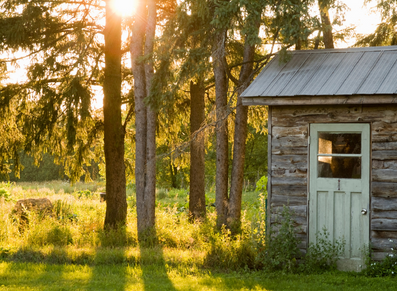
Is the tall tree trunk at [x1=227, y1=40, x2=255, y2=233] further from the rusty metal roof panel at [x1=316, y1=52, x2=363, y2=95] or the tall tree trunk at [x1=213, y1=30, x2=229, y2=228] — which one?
the rusty metal roof panel at [x1=316, y1=52, x2=363, y2=95]

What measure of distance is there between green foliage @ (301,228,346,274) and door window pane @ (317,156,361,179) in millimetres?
947

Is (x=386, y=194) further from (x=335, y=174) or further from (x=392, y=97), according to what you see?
(x=392, y=97)

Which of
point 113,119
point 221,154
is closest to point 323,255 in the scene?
point 221,154

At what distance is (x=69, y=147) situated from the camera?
12094mm

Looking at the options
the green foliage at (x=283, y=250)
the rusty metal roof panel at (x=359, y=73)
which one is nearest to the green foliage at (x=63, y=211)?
the green foliage at (x=283, y=250)

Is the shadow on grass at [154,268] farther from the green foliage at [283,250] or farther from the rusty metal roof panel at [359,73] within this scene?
the rusty metal roof panel at [359,73]

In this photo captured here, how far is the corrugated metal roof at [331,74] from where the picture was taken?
290 inches

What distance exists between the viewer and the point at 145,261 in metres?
8.52

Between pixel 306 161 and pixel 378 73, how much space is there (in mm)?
1908

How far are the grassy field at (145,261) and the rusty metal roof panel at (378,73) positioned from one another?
294 centimetres

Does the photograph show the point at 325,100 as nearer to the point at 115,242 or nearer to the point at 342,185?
the point at 342,185

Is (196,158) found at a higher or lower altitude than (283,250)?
higher

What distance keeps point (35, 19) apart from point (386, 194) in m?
9.20

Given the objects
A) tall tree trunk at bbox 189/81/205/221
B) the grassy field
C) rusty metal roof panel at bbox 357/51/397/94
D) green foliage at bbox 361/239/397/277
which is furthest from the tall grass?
rusty metal roof panel at bbox 357/51/397/94
